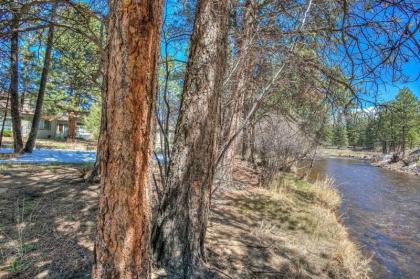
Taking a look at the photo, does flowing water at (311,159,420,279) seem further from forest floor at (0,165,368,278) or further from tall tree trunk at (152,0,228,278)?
tall tree trunk at (152,0,228,278)

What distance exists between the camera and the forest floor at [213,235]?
2723 mm

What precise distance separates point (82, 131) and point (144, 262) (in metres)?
28.9

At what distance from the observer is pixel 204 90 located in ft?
8.88

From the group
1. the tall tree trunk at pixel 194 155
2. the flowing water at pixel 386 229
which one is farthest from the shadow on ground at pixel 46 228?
the flowing water at pixel 386 229

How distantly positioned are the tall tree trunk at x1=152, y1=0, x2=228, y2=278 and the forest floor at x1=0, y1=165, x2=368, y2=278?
18.9 inches

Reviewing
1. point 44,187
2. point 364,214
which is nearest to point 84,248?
point 44,187

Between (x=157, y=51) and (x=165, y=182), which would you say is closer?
(x=157, y=51)

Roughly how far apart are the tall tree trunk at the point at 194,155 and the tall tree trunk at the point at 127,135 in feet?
2.94

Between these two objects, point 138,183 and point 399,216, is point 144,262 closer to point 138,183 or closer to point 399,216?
point 138,183

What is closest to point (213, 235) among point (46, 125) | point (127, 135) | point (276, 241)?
point (276, 241)

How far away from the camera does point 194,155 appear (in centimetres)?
268

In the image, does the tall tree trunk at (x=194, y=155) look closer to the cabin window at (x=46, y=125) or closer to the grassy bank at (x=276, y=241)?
the grassy bank at (x=276, y=241)

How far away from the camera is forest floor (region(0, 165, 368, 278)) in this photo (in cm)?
272

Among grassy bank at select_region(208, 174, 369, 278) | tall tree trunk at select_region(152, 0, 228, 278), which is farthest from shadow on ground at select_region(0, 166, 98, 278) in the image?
grassy bank at select_region(208, 174, 369, 278)
